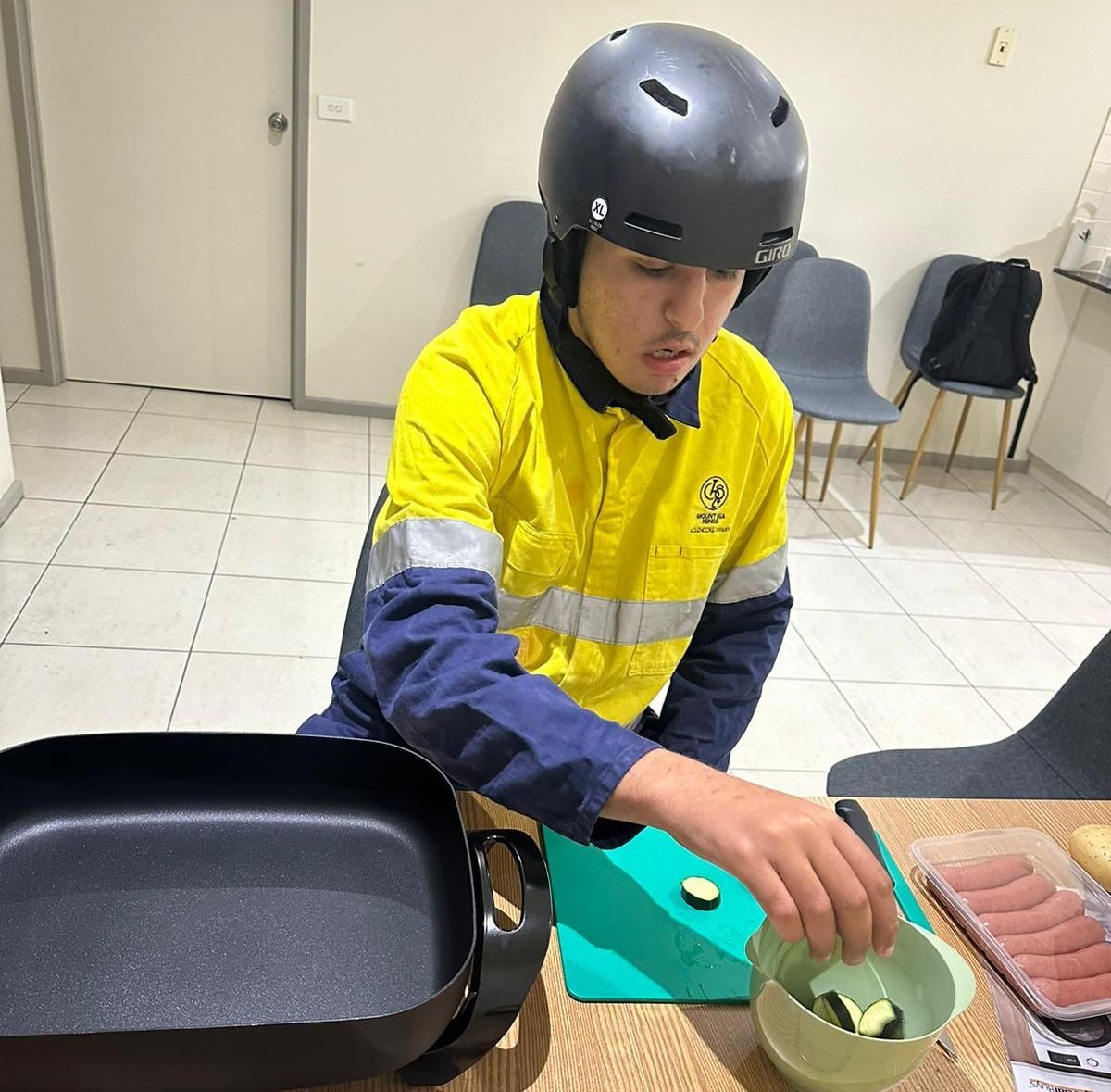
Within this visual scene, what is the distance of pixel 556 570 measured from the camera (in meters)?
1.05

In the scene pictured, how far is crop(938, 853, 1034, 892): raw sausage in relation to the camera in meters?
0.96

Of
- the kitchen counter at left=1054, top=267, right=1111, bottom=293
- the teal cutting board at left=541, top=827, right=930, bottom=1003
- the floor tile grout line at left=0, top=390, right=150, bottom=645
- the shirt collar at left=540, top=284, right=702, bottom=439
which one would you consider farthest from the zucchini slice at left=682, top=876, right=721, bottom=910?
the kitchen counter at left=1054, top=267, right=1111, bottom=293

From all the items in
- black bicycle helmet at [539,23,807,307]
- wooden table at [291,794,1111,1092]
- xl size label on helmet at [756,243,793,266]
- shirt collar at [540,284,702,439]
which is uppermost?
black bicycle helmet at [539,23,807,307]

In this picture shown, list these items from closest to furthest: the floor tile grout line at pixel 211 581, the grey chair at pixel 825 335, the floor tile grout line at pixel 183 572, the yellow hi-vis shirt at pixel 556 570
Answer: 1. the yellow hi-vis shirt at pixel 556 570
2. the floor tile grout line at pixel 211 581
3. the floor tile grout line at pixel 183 572
4. the grey chair at pixel 825 335

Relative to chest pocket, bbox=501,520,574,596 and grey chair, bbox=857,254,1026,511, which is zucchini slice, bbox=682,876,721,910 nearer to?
chest pocket, bbox=501,520,574,596

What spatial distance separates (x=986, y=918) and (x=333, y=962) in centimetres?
64

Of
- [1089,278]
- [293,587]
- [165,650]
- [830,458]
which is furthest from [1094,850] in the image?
[1089,278]

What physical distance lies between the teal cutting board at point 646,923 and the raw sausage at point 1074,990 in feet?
0.36

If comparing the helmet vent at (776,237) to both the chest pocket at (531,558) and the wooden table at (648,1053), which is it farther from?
the wooden table at (648,1053)

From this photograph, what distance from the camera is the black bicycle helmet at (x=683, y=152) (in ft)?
2.76

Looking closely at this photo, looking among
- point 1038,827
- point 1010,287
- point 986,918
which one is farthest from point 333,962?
point 1010,287

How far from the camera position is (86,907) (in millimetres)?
649

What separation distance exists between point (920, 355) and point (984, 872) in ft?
11.5

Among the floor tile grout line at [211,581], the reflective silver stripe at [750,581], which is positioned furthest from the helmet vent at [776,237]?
the floor tile grout line at [211,581]
